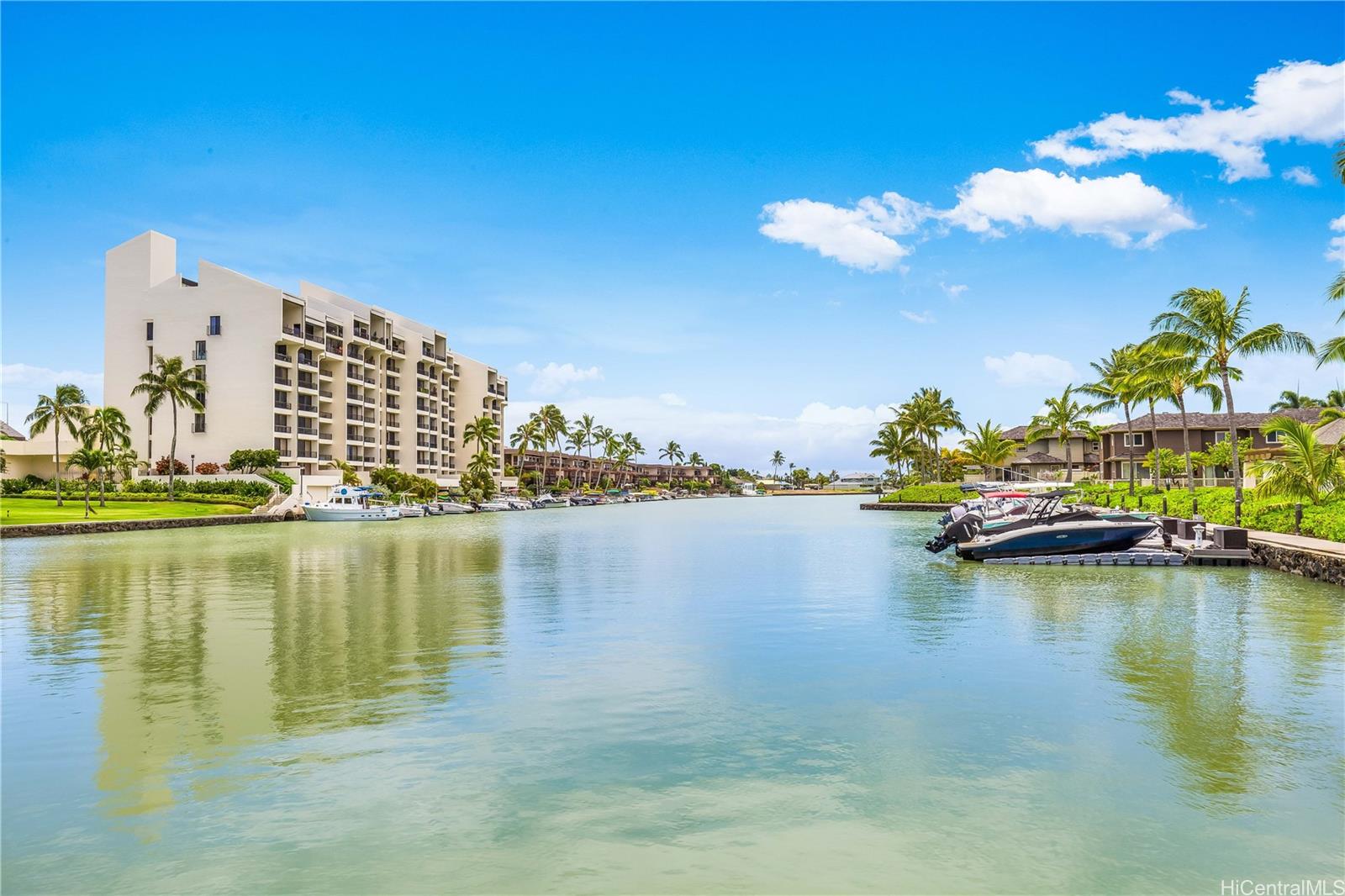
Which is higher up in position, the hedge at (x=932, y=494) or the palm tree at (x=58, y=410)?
the palm tree at (x=58, y=410)

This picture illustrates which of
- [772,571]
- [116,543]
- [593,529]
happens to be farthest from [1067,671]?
[593,529]

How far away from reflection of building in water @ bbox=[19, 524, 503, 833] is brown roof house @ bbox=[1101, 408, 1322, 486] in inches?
3132

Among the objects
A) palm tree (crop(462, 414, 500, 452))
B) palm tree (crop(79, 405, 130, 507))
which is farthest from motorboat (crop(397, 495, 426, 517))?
palm tree (crop(462, 414, 500, 452))

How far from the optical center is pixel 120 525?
196 ft

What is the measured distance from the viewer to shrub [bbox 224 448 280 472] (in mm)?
85188

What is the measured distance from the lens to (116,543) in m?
47.8

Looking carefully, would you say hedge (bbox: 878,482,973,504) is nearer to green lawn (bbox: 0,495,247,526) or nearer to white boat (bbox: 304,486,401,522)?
white boat (bbox: 304,486,401,522)

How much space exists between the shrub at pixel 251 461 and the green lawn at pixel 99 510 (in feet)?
33.4

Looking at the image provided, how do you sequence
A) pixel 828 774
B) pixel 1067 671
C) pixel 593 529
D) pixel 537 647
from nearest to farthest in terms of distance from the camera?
1. pixel 828 774
2. pixel 1067 671
3. pixel 537 647
4. pixel 593 529

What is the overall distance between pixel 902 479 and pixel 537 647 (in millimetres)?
135138

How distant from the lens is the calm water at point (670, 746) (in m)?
7.96

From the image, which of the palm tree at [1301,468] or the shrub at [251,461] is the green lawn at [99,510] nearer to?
the shrub at [251,461]

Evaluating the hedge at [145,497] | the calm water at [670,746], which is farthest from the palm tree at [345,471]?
the calm water at [670,746]

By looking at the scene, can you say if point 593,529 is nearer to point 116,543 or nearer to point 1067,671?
point 116,543
